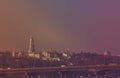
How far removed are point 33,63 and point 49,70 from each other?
29.6m

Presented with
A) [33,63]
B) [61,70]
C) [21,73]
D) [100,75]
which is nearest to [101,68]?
[100,75]

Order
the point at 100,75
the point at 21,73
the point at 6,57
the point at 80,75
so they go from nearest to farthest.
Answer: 1. the point at 100,75
2. the point at 21,73
3. the point at 80,75
4. the point at 6,57

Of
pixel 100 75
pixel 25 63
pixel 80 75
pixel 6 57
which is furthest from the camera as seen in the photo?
pixel 6 57

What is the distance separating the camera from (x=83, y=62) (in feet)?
646

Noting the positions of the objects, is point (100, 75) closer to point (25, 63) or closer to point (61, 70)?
point (61, 70)

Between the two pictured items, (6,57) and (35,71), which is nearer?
(35,71)

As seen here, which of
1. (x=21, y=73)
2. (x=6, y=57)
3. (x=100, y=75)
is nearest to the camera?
(x=100, y=75)

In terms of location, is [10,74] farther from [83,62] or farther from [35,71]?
[83,62]

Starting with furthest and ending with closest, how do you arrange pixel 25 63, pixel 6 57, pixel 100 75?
1. pixel 6 57
2. pixel 25 63
3. pixel 100 75

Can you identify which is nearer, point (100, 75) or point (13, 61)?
point (100, 75)

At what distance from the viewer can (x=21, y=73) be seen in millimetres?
144875

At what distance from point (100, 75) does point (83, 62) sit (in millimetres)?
60901

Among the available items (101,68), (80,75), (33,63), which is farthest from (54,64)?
(101,68)

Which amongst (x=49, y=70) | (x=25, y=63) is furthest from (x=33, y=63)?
(x=49, y=70)
